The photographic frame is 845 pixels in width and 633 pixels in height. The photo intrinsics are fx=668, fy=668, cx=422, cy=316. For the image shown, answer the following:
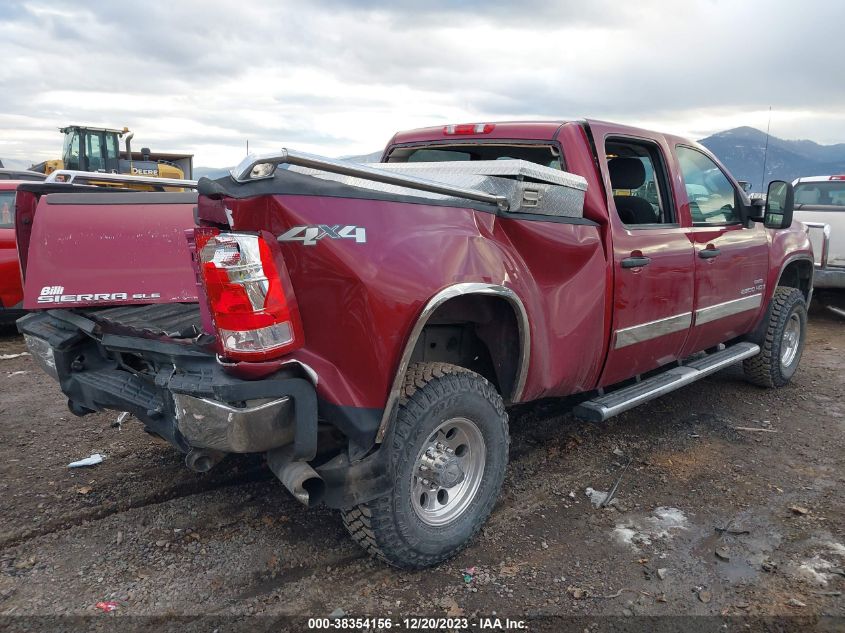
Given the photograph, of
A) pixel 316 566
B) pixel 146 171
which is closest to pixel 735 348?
pixel 316 566

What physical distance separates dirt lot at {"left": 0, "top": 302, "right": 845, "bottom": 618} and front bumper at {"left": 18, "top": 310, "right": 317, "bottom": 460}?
2.11ft

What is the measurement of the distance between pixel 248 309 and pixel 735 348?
4103mm

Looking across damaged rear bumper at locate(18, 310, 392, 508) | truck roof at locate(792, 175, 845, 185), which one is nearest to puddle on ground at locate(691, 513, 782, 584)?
damaged rear bumper at locate(18, 310, 392, 508)

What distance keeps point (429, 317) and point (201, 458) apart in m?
1.07

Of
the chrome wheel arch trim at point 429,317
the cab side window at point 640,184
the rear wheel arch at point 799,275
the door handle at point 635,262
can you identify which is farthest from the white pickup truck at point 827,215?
the chrome wheel arch trim at point 429,317

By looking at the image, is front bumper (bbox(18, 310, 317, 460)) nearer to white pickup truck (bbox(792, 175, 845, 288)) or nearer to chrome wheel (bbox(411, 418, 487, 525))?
chrome wheel (bbox(411, 418, 487, 525))

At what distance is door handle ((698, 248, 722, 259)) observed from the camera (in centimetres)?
428

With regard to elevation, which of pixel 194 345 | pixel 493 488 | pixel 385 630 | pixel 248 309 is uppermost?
pixel 248 309

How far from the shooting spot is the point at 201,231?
2.49 metres

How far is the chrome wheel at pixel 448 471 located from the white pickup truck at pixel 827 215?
6372 mm

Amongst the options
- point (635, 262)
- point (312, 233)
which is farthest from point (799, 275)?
point (312, 233)

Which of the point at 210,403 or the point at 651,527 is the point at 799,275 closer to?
the point at 651,527

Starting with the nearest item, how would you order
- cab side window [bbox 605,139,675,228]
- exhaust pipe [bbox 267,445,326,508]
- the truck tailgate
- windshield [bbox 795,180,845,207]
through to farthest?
exhaust pipe [bbox 267,445,326,508] < the truck tailgate < cab side window [bbox 605,139,675,228] < windshield [bbox 795,180,845,207]

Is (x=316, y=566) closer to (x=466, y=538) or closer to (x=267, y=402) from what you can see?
(x=466, y=538)
